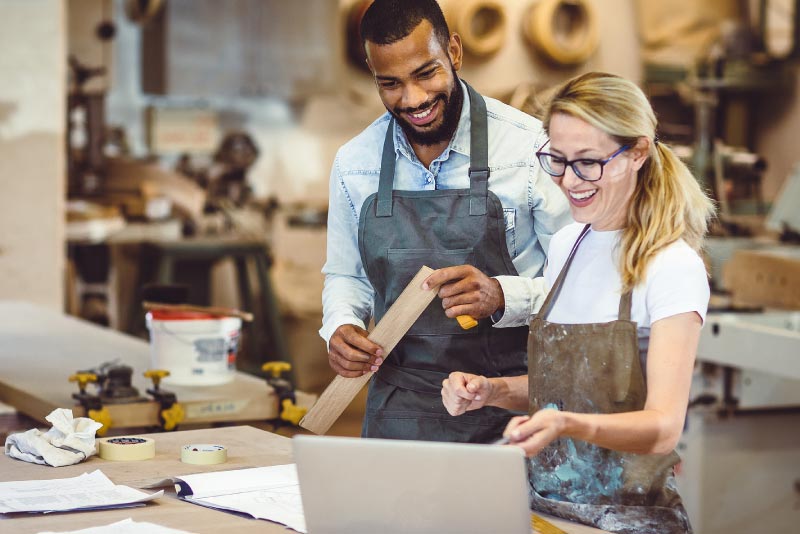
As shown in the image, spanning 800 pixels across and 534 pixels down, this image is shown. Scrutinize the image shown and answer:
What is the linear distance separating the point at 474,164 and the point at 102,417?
3.34 ft

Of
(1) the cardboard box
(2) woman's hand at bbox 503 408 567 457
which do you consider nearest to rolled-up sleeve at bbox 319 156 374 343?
(2) woman's hand at bbox 503 408 567 457

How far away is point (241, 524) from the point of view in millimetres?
1644

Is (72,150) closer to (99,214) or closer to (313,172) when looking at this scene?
(99,214)

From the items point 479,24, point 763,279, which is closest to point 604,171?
point 763,279

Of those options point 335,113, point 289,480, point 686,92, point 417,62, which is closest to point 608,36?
point 686,92

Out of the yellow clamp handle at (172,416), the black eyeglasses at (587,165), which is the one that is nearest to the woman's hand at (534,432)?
the black eyeglasses at (587,165)

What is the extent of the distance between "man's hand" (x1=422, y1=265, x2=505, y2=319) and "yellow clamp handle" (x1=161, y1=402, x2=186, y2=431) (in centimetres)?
82

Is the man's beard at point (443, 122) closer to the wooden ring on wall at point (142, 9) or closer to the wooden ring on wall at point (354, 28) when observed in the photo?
the wooden ring on wall at point (142, 9)

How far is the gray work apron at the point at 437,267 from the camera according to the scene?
227 cm

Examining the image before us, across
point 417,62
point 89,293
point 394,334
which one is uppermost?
point 417,62

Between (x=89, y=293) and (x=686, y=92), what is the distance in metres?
4.00

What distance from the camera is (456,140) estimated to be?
7.59ft

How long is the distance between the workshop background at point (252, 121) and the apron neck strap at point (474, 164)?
2621mm

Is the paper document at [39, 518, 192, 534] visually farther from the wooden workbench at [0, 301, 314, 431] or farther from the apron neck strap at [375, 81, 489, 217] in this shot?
the wooden workbench at [0, 301, 314, 431]
